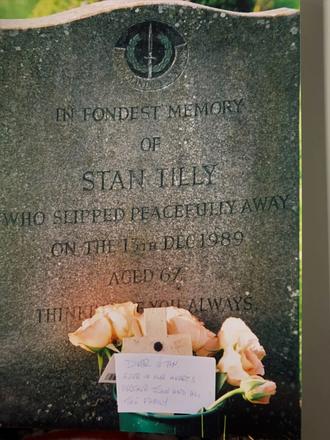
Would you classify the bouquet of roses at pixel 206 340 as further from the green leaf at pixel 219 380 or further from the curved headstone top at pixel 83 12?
the curved headstone top at pixel 83 12

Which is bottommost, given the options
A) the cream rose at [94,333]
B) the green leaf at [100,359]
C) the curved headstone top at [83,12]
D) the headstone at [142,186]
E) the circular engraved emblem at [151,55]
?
the green leaf at [100,359]

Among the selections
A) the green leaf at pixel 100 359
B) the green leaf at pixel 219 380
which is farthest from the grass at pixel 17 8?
the green leaf at pixel 219 380

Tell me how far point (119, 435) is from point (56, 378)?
0.21m

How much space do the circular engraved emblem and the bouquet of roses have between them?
584 millimetres

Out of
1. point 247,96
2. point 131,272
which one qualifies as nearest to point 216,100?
point 247,96

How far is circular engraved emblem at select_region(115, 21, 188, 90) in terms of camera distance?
155 centimetres

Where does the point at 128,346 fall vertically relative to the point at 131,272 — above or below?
below

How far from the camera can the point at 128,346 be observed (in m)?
1.47

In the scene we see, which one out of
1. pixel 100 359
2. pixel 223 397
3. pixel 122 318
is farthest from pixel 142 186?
pixel 223 397

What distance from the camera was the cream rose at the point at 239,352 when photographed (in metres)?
1.43

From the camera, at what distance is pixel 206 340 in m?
1.45

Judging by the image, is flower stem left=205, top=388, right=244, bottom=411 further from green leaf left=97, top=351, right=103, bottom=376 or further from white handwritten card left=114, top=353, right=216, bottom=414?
green leaf left=97, top=351, right=103, bottom=376

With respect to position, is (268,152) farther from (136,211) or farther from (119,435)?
(119,435)

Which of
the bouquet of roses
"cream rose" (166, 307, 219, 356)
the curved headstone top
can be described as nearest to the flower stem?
the bouquet of roses
